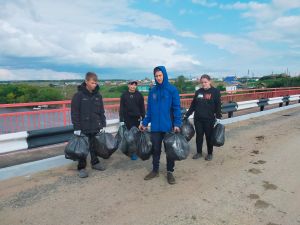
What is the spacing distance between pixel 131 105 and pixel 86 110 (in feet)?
4.02

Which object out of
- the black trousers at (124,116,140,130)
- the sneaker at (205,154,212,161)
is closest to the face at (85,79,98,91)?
the black trousers at (124,116,140,130)

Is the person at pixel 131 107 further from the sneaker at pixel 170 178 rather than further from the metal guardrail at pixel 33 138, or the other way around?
the sneaker at pixel 170 178

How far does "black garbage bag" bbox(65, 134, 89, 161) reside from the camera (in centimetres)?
426

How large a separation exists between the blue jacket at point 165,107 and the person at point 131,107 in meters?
1.25

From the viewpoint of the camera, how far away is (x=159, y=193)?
3.83 meters

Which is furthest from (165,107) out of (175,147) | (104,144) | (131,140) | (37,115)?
(37,115)

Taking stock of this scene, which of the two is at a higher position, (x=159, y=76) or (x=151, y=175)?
(x=159, y=76)

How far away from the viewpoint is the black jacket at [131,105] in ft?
18.1

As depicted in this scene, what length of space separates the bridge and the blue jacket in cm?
87

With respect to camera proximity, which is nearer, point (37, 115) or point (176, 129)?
point (176, 129)

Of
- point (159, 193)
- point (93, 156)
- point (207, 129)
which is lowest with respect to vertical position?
point (159, 193)

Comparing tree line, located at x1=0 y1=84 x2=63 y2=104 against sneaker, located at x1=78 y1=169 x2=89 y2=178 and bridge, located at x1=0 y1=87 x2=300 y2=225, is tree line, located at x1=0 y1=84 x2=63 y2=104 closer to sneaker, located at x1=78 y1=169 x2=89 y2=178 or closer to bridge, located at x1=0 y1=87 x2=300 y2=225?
bridge, located at x1=0 y1=87 x2=300 y2=225

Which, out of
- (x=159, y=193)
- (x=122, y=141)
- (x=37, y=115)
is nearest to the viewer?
(x=159, y=193)

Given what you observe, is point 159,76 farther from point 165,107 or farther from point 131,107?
point 131,107
